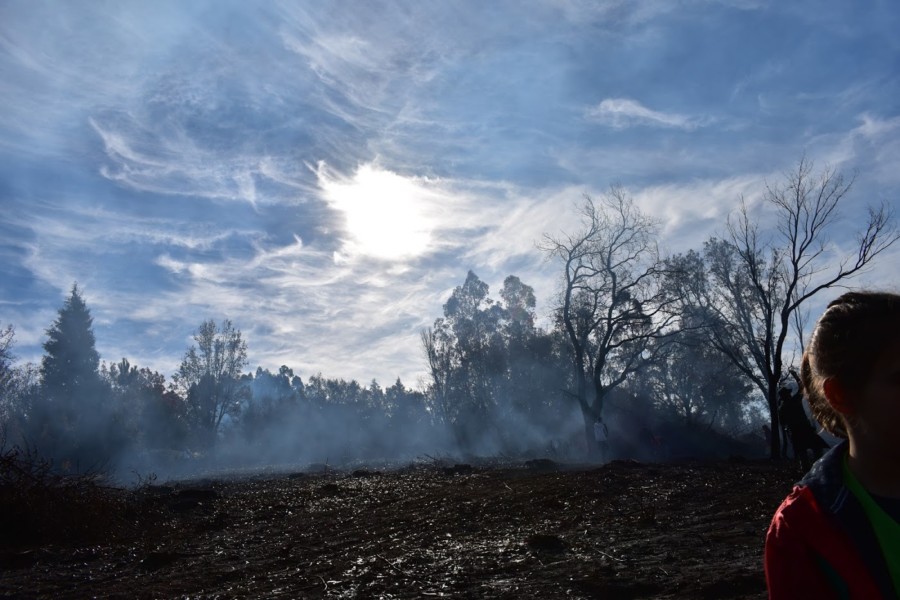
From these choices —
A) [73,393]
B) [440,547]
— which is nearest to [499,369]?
[73,393]

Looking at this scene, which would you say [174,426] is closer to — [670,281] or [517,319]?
[517,319]

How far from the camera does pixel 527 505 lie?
8867 millimetres

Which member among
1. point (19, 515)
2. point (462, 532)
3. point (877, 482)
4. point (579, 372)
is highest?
point (579, 372)

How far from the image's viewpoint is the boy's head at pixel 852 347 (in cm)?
165

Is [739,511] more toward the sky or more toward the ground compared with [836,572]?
more toward the ground

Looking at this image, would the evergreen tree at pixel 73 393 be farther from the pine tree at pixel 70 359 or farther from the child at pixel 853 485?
the child at pixel 853 485

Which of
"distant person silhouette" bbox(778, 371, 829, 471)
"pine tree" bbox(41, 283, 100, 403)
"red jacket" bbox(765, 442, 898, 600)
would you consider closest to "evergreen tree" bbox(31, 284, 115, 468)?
"pine tree" bbox(41, 283, 100, 403)

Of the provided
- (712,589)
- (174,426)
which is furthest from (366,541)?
(174,426)

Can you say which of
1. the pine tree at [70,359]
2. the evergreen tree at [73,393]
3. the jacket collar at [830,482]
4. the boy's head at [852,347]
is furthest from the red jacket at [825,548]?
the pine tree at [70,359]

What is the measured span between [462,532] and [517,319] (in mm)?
40179

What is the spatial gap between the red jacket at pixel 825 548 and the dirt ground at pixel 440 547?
252cm

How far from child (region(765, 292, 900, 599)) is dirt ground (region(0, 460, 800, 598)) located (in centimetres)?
253

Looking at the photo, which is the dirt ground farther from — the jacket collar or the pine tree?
the pine tree

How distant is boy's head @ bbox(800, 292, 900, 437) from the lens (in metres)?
1.65
